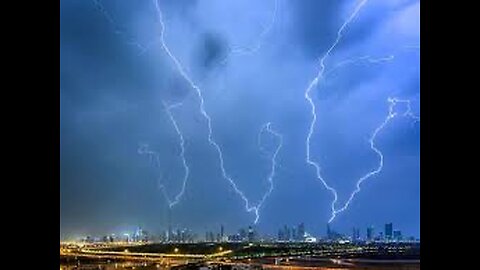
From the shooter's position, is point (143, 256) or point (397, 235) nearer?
point (397, 235)

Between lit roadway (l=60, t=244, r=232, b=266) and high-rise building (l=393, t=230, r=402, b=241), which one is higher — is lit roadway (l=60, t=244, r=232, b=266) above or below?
below

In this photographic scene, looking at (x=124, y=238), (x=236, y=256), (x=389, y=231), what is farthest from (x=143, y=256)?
(x=389, y=231)

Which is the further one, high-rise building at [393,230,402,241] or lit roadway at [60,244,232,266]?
lit roadway at [60,244,232,266]

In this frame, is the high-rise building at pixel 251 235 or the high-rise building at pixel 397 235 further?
the high-rise building at pixel 251 235

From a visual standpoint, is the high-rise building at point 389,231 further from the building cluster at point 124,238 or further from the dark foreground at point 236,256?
the building cluster at point 124,238

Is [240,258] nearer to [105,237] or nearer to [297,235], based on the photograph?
[297,235]

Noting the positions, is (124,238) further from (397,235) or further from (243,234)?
(397,235)

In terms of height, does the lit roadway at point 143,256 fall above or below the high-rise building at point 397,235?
below

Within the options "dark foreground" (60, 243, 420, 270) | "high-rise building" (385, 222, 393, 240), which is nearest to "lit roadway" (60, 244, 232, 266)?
"dark foreground" (60, 243, 420, 270)

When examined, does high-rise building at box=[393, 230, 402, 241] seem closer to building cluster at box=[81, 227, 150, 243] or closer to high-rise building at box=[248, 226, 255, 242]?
high-rise building at box=[248, 226, 255, 242]

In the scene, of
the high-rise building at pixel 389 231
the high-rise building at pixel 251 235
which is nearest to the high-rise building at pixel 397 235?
the high-rise building at pixel 389 231
